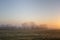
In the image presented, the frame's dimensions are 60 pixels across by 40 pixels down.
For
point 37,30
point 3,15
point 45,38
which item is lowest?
point 45,38

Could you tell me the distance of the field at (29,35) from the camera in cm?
183

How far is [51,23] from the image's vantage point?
1.88 meters

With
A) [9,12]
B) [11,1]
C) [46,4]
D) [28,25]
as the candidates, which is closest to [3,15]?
[9,12]

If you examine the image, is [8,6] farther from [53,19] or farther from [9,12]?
[53,19]

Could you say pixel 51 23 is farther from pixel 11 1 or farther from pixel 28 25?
pixel 11 1

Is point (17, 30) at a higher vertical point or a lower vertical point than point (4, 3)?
lower

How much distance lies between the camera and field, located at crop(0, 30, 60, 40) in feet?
5.99

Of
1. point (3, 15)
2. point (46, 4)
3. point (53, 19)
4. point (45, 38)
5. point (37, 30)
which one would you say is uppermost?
point (46, 4)

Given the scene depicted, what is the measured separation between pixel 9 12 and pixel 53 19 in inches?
28.4

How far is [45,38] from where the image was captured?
1837mm

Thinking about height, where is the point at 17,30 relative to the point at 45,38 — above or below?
above

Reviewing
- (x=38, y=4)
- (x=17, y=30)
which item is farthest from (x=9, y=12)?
(x=38, y=4)

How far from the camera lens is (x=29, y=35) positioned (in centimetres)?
182

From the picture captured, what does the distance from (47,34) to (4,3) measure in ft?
2.79
